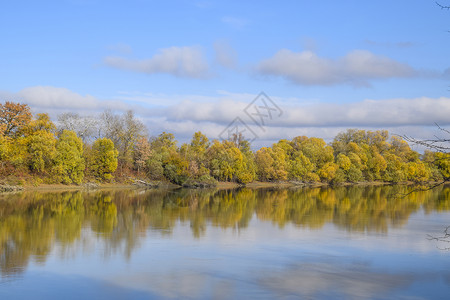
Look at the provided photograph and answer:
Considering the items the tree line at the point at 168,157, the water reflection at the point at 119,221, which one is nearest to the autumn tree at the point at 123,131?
the tree line at the point at 168,157

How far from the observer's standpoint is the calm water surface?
35.8ft

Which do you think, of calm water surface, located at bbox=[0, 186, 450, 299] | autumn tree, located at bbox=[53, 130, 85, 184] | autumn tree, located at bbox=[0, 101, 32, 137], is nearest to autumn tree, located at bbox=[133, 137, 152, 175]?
autumn tree, located at bbox=[53, 130, 85, 184]

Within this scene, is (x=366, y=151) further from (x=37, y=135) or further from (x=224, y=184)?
(x=37, y=135)

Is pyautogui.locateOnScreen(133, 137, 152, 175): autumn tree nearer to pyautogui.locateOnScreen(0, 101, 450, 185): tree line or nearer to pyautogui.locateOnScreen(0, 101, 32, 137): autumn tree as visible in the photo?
pyautogui.locateOnScreen(0, 101, 450, 185): tree line

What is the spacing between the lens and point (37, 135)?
4684 cm

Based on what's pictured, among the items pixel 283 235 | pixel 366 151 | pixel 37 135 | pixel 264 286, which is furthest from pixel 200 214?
pixel 366 151

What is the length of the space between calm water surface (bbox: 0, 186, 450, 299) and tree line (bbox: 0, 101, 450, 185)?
23.6m

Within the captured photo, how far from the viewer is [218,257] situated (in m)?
14.6

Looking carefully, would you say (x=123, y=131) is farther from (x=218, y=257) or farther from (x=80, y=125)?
(x=218, y=257)

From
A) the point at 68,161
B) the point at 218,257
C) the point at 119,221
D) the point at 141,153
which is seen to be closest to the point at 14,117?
the point at 68,161

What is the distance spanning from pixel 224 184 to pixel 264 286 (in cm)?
5497

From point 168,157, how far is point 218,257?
48766 millimetres

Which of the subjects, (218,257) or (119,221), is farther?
(119,221)

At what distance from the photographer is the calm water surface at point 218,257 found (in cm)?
1092
